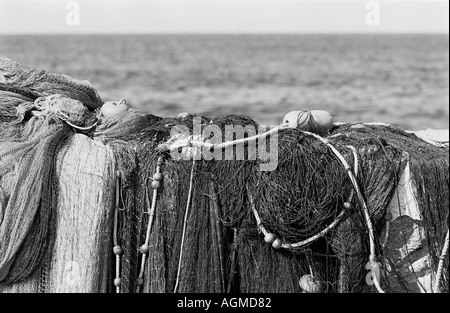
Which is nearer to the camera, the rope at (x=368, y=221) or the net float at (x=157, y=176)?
the rope at (x=368, y=221)

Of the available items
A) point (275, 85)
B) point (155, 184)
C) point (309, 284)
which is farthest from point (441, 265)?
point (275, 85)

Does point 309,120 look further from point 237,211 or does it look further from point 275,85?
point 275,85

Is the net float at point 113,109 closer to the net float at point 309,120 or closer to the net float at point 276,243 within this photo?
the net float at point 309,120

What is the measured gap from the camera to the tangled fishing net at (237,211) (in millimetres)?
3281

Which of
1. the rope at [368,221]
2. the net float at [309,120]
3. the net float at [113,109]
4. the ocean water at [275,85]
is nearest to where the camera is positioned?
the rope at [368,221]

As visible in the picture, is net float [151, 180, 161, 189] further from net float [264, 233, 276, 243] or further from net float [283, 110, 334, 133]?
net float [283, 110, 334, 133]

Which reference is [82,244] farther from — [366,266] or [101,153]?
[366,266]

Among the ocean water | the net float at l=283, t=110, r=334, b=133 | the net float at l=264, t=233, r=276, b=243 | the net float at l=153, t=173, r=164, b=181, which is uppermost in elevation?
the ocean water

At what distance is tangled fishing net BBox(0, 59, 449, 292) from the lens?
328 cm

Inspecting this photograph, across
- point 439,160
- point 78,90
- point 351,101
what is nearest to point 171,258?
point 78,90

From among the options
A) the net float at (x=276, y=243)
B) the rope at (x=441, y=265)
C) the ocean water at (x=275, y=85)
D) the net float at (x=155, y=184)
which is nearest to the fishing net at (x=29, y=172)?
the net float at (x=155, y=184)

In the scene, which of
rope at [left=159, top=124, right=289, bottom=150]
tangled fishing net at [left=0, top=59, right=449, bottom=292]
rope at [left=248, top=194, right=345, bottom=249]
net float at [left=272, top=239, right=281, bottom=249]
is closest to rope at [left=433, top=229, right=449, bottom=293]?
tangled fishing net at [left=0, top=59, right=449, bottom=292]

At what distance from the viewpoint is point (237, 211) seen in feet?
10.9

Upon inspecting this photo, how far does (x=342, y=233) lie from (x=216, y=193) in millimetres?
666
